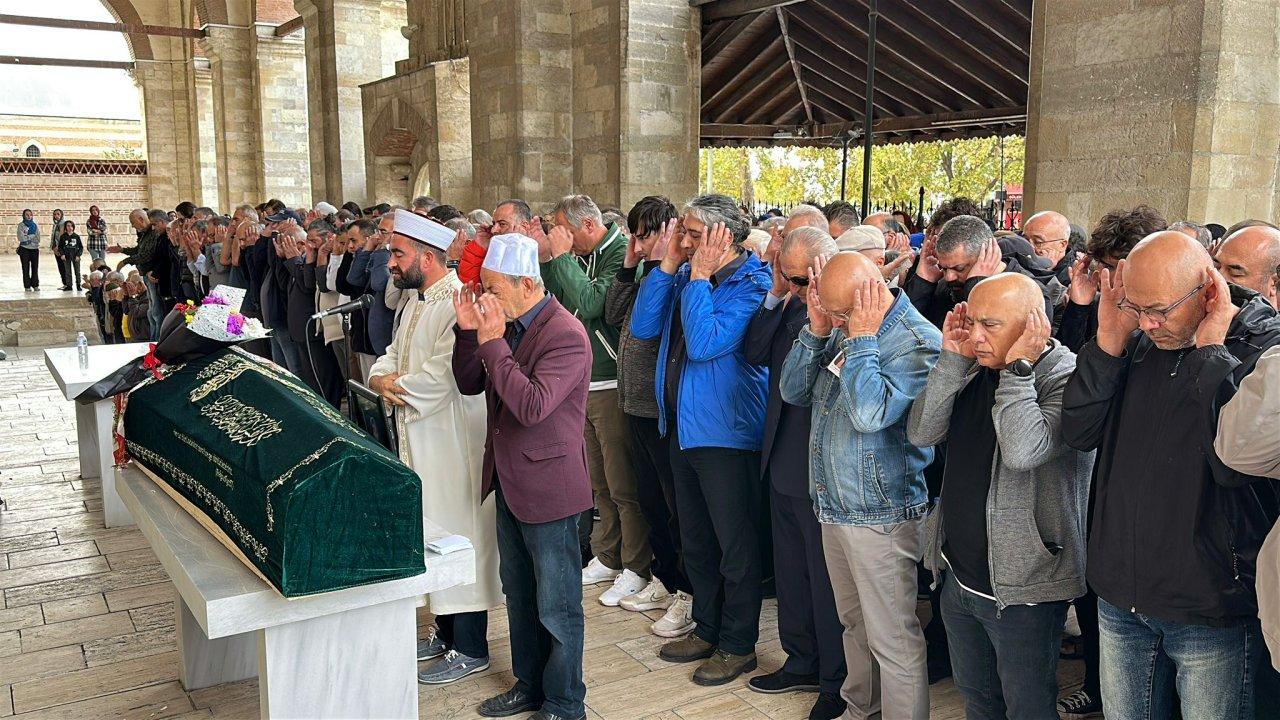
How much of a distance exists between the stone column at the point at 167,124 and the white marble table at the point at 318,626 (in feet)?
89.8

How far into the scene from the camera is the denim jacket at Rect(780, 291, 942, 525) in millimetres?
2957

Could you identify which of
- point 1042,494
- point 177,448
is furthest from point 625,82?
point 1042,494

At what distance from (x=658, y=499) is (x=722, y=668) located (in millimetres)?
1021

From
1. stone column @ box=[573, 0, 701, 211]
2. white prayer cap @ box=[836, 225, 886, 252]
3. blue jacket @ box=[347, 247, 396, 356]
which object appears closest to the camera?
white prayer cap @ box=[836, 225, 886, 252]

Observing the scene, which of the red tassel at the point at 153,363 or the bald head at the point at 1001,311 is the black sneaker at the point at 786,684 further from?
the red tassel at the point at 153,363

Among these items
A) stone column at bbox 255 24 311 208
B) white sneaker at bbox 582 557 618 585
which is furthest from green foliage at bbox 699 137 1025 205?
white sneaker at bbox 582 557 618 585

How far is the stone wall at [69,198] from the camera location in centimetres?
2923

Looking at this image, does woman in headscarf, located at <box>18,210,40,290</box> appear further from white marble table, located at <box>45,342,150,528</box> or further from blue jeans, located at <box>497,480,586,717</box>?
blue jeans, located at <box>497,480,586,717</box>

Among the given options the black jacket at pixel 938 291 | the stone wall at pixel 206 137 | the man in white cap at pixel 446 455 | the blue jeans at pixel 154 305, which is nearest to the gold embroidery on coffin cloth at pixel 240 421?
the man in white cap at pixel 446 455

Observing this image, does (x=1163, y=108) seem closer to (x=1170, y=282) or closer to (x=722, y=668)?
(x=1170, y=282)

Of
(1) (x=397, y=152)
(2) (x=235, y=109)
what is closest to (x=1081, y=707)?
(1) (x=397, y=152)

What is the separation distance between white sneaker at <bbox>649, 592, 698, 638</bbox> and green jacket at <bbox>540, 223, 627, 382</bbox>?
3.70ft

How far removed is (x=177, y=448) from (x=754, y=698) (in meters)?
2.25

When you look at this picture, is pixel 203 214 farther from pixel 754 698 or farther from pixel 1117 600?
pixel 1117 600
